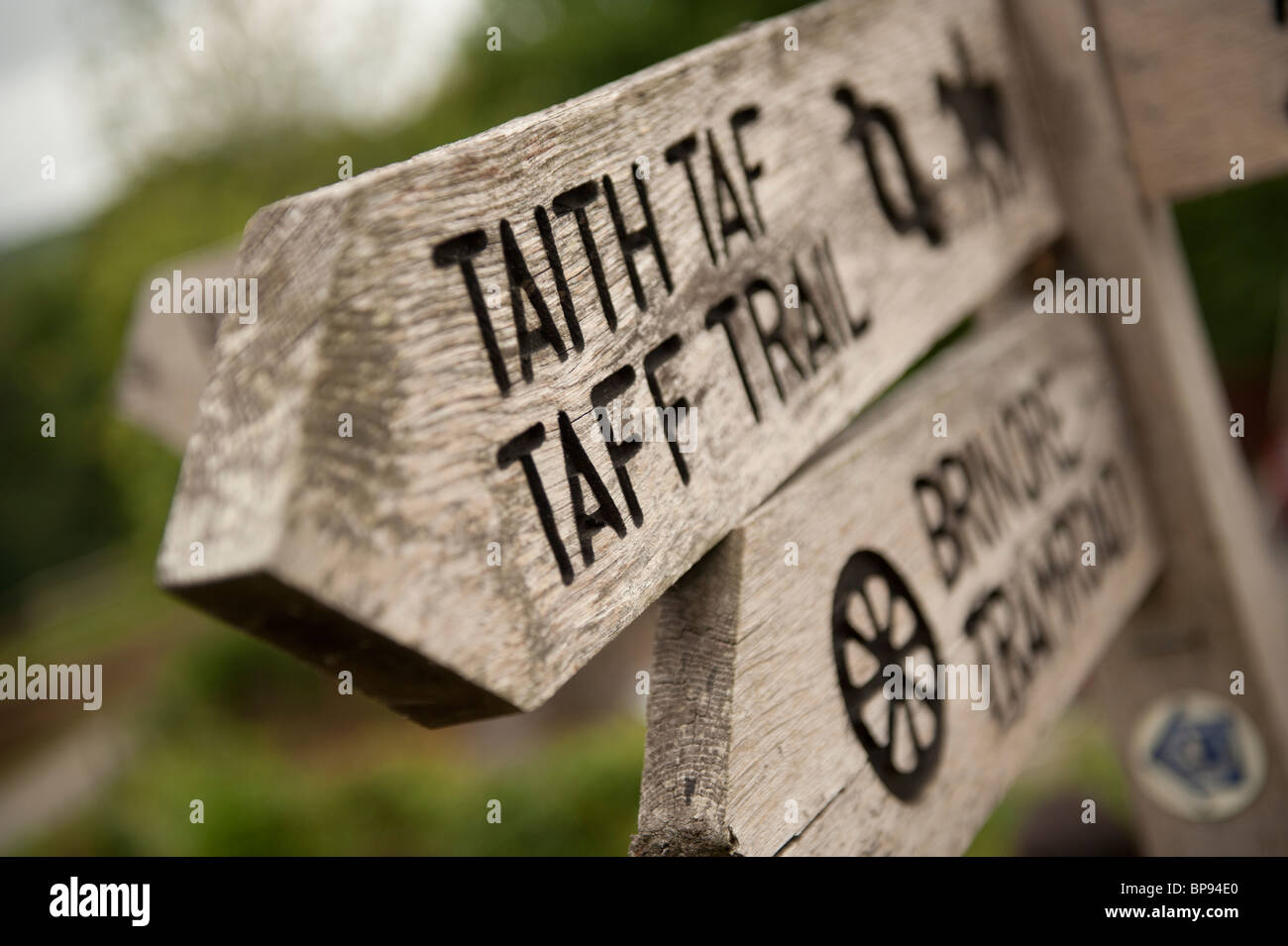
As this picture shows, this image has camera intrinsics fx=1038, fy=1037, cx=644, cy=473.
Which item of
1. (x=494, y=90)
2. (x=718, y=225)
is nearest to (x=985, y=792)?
(x=718, y=225)

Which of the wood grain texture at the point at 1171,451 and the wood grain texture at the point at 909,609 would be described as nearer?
the wood grain texture at the point at 909,609

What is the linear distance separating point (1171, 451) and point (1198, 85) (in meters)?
0.55

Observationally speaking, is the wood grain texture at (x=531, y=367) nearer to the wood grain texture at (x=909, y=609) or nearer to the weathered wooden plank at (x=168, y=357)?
the wood grain texture at (x=909, y=609)

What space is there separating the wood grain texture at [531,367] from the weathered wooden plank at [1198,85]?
65 centimetres

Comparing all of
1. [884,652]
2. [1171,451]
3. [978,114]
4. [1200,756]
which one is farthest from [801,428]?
[1200,756]

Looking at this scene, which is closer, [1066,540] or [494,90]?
[1066,540]

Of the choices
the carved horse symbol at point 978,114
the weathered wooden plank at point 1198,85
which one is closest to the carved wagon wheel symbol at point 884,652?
the carved horse symbol at point 978,114

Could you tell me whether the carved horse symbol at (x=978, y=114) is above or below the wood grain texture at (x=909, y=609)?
above

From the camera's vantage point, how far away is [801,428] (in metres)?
1.01

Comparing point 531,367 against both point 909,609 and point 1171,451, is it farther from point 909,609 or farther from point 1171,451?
point 1171,451

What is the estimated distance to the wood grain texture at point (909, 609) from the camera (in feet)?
2.89
